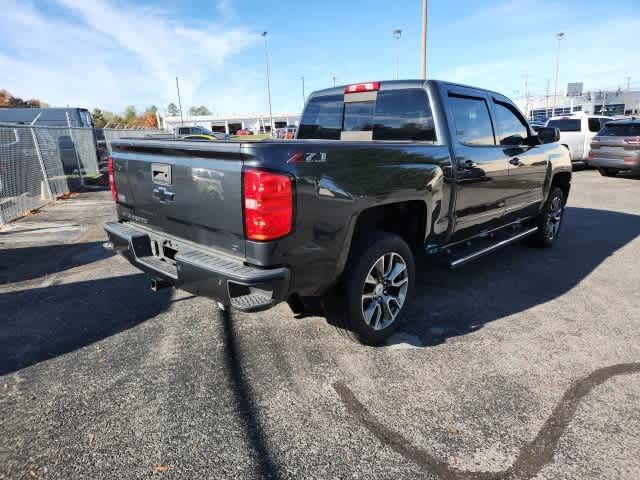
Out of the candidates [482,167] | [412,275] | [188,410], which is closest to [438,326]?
[412,275]

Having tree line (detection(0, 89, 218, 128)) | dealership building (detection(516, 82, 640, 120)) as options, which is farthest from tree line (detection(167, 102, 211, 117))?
dealership building (detection(516, 82, 640, 120))

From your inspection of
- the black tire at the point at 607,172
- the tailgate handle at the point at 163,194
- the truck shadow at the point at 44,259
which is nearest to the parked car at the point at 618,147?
the black tire at the point at 607,172

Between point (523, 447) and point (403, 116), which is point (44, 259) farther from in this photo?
point (523, 447)

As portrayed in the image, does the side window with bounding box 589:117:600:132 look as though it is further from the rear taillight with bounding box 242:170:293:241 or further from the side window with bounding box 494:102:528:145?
the rear taillight with bounding box 242:170:293:241

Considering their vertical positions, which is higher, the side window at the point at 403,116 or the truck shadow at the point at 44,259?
the side window at the point at 403,116

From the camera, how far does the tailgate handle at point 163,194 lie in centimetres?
292

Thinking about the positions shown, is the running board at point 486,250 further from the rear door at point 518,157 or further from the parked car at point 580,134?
the parked car at point 580,134

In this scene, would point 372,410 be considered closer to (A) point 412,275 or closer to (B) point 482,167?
(A) point 412,275

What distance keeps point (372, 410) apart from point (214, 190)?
5.27ft

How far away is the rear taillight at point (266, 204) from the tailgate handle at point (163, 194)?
2.51 feet

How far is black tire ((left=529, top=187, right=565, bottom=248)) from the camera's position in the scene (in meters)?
5.74

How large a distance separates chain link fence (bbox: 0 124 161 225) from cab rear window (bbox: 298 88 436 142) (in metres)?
3.08

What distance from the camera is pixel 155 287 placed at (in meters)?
3.23

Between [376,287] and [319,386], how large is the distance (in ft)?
2.81
